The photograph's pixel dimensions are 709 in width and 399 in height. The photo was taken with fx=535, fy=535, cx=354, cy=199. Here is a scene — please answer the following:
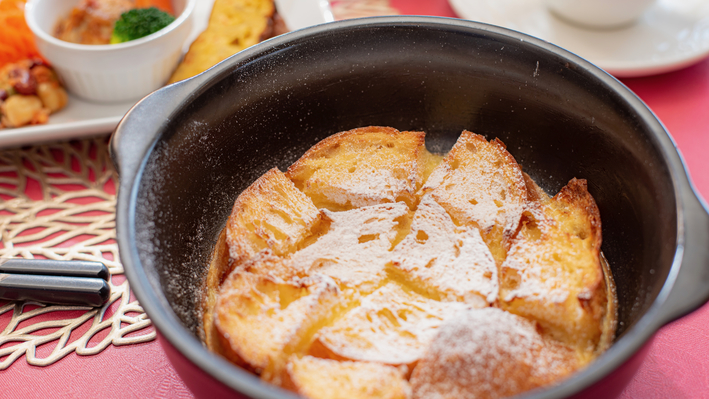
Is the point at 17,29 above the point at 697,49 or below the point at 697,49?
below

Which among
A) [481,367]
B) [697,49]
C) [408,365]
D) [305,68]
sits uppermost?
[697,49]

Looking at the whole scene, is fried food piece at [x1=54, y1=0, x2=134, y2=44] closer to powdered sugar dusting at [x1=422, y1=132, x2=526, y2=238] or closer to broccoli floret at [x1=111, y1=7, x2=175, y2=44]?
broccoli floret at [x1=111, y1=7, x2=175, y2=44]

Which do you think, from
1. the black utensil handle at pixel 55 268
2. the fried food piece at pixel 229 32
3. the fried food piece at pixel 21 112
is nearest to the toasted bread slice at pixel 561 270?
the black utensil handle at pixel 55 268

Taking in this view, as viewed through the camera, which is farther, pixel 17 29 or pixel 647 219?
pixel 17 29

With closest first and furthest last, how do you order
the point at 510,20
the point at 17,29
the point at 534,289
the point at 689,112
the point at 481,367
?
the point at 481,367 < the point at 534,289 < the point at 689,112 < the point at 17,29 < the point at 510,20

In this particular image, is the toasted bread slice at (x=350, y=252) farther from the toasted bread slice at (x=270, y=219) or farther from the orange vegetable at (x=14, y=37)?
the orange vegetable at (x=14, y=37)

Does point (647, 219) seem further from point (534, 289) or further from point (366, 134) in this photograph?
point (366, 134)

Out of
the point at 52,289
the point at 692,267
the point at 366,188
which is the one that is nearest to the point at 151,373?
the point at 52,289

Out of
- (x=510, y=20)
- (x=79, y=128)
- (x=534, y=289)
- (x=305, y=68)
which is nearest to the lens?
(x=534, y=289)

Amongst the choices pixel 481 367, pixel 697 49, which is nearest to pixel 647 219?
pixel 481 367
